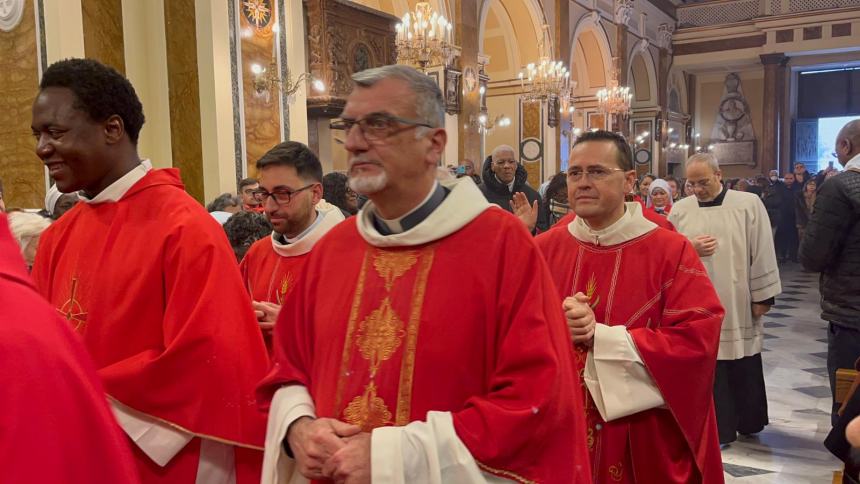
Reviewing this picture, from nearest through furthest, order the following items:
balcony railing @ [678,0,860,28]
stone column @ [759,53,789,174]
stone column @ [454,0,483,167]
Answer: stone column @ [454,0,483,167], balcony railing @ [678,0,860,28], stone column @ [759,53,789,174]

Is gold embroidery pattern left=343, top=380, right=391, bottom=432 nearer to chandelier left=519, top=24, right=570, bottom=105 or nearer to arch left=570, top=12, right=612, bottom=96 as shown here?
chandelier left=519, top=24, right=570, bottom=105

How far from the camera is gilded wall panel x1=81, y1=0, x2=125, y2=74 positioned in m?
7.05

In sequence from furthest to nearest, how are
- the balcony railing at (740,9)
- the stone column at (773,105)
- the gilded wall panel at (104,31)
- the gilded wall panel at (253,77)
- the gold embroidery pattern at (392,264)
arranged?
the stone column at (773,105) < the balcony railing at (740,9) < the gilded wall panel at (253,77) < the gilded wall panel at (104,31) < the gold embroidery pattern at (392,264)

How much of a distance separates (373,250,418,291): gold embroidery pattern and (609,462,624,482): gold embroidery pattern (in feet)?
4.28

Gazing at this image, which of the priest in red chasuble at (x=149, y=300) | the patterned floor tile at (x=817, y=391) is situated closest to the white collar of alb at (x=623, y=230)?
the priest in red chasuble at (x=149, y=300)

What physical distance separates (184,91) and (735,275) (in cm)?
551

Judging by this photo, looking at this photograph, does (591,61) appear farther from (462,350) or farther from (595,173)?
(462,350)

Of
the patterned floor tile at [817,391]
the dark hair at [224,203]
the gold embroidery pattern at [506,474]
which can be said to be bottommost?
the patterned floor tile at [817,391]

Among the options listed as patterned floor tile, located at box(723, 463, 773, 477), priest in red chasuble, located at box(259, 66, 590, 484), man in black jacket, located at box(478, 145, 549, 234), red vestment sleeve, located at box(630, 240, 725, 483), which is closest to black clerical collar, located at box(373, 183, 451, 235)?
priest in red chasuble, located at box(259, 66, 590, 484)

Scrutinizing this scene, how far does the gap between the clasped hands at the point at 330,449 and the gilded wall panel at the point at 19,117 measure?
19.4 feet

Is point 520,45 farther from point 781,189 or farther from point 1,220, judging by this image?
point 1,220

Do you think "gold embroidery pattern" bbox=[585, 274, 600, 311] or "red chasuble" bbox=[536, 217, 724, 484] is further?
"gold embroidery pattern" bbox=[585, 274, 600, 311]

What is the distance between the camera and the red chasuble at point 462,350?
1.60 meters

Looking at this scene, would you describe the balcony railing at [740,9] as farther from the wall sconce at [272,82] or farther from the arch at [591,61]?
the wall sconce at [272,82]
